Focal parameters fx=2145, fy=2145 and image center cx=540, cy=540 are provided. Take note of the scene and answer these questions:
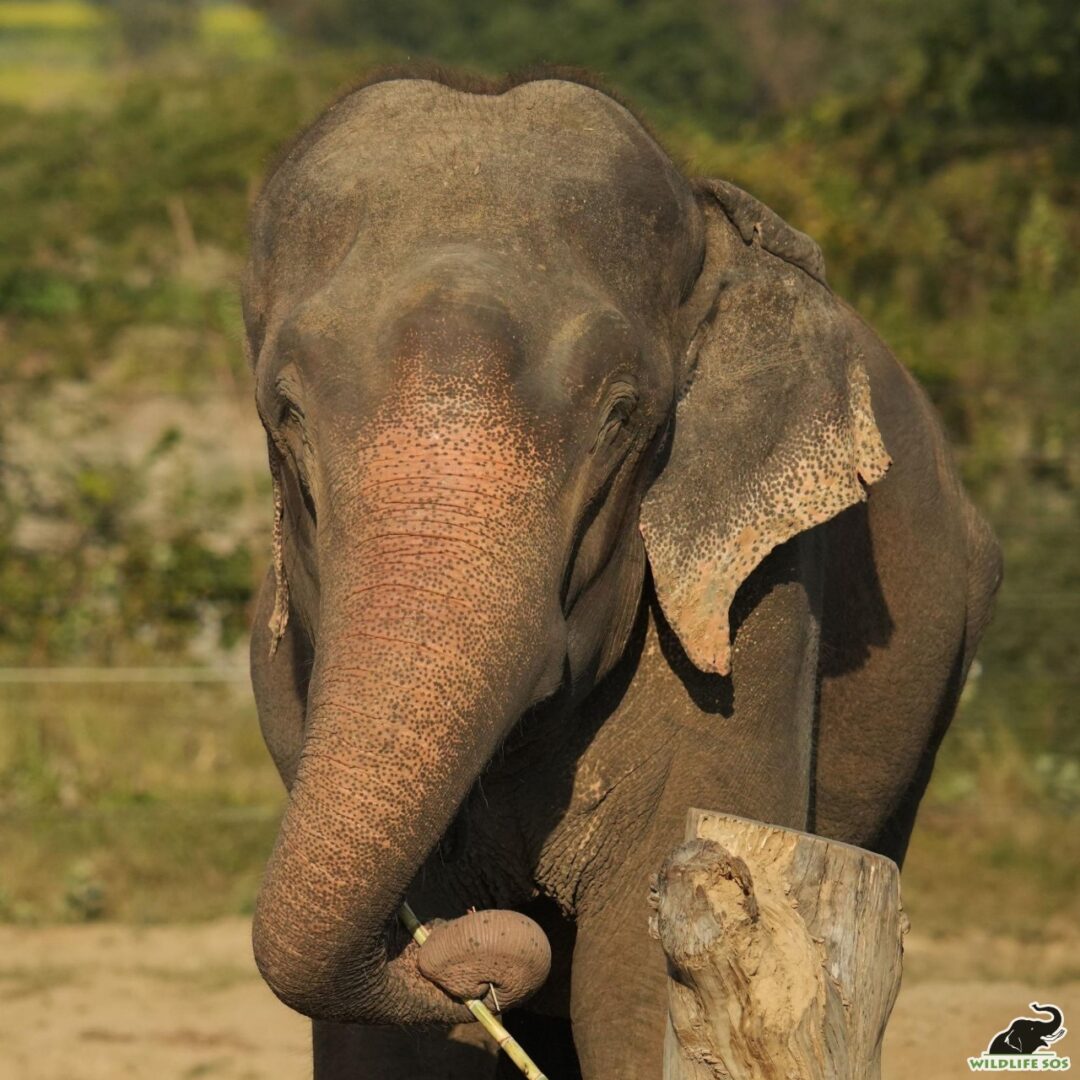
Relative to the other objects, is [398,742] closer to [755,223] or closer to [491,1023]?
[491,1023]

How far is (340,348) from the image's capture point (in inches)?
130

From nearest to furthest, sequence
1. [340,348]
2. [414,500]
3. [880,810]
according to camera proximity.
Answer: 1. [414,500]
2. [340,348]
3. [880,810]

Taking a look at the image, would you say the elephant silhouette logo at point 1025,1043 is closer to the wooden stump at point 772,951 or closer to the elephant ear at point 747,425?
the elephant ear at point 747,425

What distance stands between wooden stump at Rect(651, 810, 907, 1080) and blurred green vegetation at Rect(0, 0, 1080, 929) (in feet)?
5.42

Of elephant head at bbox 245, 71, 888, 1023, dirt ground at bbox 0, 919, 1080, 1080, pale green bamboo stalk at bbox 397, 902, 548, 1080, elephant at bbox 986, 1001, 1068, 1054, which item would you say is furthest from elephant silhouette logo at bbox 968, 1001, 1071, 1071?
pale green bamboo stalk at bbox 397, 902, 548, 1080

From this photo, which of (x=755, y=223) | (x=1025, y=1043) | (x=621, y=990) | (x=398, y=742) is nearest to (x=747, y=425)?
(x=755, y=223)

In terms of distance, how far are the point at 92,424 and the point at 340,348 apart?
273 inches

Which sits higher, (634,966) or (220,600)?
(634,966)

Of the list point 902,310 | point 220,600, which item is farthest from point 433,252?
point 902,310

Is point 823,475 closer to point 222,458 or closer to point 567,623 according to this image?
point 567,623

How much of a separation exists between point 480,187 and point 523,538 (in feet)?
2.24

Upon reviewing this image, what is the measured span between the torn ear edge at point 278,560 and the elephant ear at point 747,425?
0.64 m

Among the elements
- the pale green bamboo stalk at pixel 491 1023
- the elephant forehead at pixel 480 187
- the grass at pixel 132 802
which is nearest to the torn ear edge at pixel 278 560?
the elephant forehead at pixel 480 187

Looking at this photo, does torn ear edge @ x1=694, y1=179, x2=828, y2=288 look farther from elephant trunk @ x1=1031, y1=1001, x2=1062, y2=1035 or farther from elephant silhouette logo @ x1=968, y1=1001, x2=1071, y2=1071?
elephant trunk @ x1=1031, y1=1001, x2=1062, y2=1035
